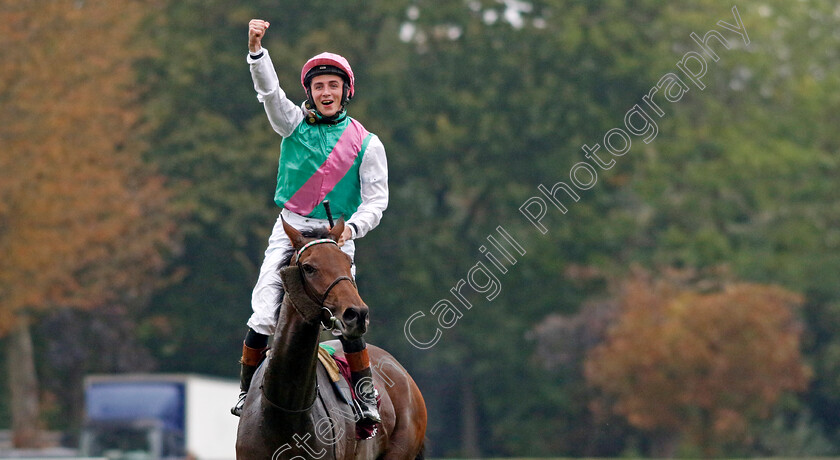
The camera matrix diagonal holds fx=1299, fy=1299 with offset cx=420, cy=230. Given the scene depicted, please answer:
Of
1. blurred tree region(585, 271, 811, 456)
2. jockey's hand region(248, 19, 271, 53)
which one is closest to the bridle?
jockey's hand region(248, 19, 271, 53)

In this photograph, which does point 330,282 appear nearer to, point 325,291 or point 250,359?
point 325,291

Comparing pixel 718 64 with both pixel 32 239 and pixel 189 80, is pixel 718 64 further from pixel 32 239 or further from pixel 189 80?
pixel 32 239

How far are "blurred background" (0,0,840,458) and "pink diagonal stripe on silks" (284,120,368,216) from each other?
2820 cm

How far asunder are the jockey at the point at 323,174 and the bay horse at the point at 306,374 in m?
0.19

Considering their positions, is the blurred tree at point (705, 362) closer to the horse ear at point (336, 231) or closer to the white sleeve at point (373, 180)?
the white sleeve at point (373, 180)

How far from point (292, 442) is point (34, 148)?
24408 mm

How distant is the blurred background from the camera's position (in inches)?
1490

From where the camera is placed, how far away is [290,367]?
23.5 ft

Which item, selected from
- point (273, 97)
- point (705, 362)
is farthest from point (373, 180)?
point (705, 362)

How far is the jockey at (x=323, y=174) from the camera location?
759cm

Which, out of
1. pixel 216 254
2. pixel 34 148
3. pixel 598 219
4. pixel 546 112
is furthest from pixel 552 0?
pixel 34 148

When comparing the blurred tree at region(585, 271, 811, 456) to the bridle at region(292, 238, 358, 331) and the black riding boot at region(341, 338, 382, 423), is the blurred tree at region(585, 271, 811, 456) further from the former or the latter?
the bridle at region(292, 238, 358, 331)

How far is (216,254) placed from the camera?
4041cm

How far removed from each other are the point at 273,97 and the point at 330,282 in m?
1.41
